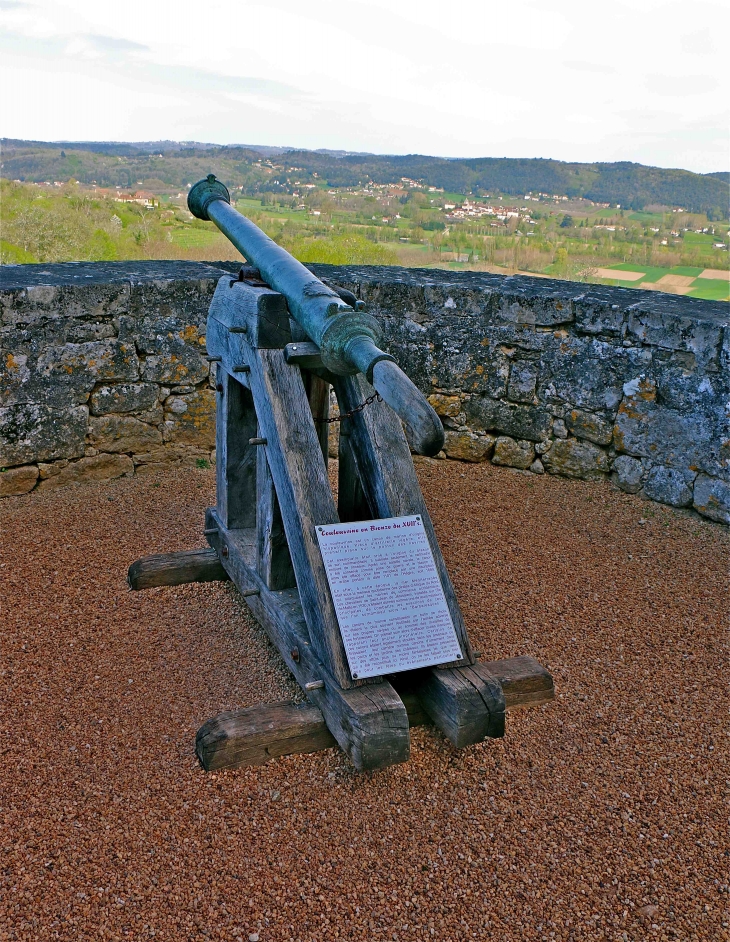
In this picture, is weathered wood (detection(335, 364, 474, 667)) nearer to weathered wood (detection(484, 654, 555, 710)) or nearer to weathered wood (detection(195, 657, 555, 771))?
weathered wood (detection(484, 654, 555, 710))

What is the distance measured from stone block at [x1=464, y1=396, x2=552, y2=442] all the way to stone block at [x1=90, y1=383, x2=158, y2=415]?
2032 millimetres

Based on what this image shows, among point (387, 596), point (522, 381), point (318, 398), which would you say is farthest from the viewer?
point (522, 381)

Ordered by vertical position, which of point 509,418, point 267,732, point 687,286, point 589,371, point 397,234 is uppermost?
point 397,234

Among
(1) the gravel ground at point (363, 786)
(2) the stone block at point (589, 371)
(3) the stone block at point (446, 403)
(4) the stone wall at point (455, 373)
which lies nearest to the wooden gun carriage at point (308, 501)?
(1) the gravel ground at point (363, 786)

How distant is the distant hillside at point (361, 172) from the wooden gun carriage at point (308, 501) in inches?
292

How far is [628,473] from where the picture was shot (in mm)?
4750

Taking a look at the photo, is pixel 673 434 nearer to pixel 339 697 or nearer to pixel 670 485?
pixel 670 485

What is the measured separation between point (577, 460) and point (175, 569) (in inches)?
103

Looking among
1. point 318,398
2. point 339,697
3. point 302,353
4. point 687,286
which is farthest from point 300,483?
point 687,286

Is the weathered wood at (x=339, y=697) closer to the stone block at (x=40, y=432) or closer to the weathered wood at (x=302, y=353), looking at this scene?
the weathered wood at (x=302, y=353)

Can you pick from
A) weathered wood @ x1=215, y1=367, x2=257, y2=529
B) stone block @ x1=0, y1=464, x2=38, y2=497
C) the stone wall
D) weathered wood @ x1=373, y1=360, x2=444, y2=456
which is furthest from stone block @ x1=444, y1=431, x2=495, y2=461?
weathered wood @ x1=373, y1=360, x2=444, y2=456

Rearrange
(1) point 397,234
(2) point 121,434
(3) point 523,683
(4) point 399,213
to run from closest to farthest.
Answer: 1. (3) point 523,683
2. (2) point 121,434
3. (1) point 397,234
4. (4) point 399,213

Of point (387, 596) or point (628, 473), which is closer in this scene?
point (387, 596)

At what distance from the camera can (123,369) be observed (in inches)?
187
